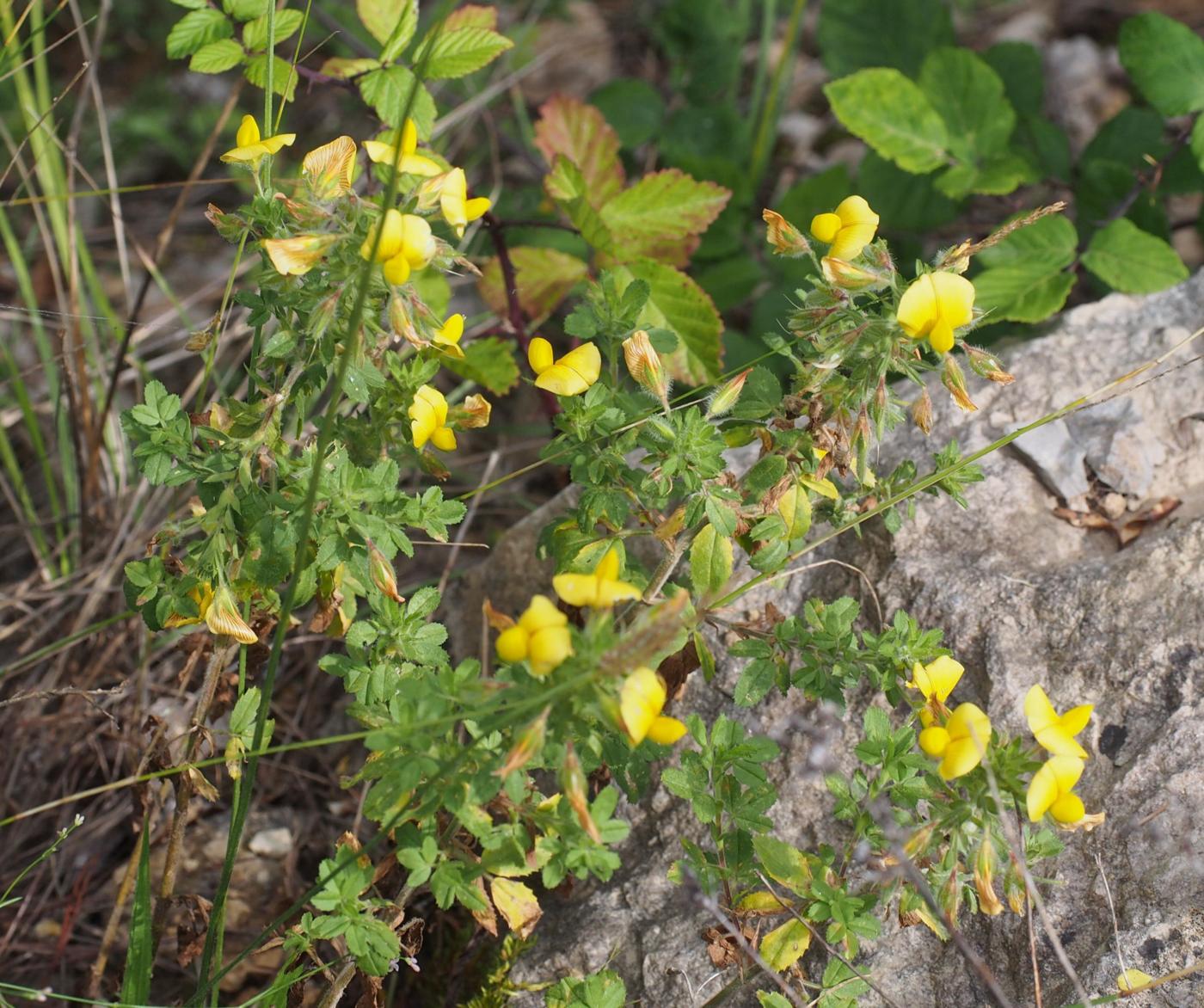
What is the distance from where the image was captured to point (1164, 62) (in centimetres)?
292

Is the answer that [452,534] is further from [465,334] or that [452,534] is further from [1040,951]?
[1040,951]

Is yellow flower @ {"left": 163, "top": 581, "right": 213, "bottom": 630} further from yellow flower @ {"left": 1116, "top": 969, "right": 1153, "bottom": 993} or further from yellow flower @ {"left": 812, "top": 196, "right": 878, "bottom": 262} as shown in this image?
yellow flower @ {"left": 1116, "top": 969, "right": 1153, "bottom": 993}

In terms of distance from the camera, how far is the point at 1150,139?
10.8 feet

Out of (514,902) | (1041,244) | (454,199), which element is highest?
(454,199)

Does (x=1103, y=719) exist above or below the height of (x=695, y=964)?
above

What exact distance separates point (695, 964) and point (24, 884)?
1644 millimetres

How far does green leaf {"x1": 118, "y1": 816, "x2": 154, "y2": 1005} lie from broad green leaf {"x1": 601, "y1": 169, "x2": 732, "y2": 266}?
1789 mm

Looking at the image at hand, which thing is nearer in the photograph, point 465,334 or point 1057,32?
point 465,334

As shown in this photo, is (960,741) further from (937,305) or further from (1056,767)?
(937,305)

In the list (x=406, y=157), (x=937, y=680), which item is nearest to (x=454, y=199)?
(x=406, y=157)

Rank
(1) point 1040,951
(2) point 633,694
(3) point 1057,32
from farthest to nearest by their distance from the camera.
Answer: (3) point 1057,32
(1) point 1040,951
(2) point 633,694

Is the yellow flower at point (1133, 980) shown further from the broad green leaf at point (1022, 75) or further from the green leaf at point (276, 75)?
the broad green leaf at point (1022, 75)

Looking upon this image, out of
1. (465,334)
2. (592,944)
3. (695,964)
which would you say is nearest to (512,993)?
(592,944)

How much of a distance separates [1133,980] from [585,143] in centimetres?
233
